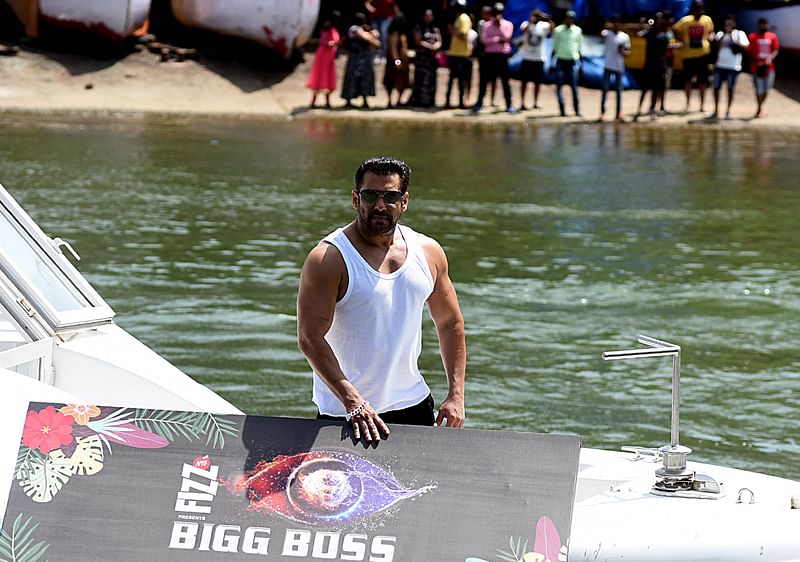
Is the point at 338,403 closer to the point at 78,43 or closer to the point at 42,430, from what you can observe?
the point at 42,430

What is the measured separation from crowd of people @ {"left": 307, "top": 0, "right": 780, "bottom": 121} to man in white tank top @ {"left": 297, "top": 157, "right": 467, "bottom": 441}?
20058mm

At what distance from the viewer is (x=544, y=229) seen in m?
15.1

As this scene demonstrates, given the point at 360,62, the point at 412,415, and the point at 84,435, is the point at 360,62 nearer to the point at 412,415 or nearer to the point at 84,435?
the point at 412,415

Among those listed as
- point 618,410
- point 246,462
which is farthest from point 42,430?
point 618,410

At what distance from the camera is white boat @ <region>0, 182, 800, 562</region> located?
166 inches

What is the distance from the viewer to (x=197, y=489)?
4.16 meters

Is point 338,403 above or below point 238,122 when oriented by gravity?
above

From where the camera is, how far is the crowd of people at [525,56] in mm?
24609

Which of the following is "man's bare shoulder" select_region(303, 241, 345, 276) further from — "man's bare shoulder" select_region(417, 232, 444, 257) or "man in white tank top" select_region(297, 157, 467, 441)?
"man's bare shoulder" select_region(417, 232, 444, 257)

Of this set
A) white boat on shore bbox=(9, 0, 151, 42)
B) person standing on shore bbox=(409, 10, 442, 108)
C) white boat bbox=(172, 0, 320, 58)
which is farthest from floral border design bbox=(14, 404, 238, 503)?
white boat bbox=(172, 0, 320, 58)

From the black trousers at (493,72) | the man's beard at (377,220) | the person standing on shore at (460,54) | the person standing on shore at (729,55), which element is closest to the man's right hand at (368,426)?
the man's beard at (377,220)

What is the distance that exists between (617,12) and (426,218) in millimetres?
13827

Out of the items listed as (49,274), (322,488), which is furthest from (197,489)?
(49,274)

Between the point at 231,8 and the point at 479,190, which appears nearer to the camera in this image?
the point at 479,190
